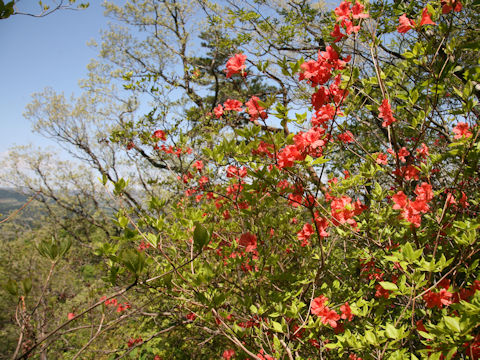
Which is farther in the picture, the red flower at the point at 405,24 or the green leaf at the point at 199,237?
the red flower at the point at 405,24

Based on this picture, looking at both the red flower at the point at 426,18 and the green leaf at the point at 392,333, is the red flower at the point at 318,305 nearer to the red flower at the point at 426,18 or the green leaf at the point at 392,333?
the green leaf at the point at 392,333

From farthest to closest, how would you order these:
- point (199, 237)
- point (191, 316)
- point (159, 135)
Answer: point (159, 135) → point (191, 316) → point (199, 237)

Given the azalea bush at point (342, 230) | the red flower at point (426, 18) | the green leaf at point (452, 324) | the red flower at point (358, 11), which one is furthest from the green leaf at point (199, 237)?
the red flower at point (426, 18)

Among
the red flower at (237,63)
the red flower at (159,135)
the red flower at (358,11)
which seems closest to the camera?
the red flower at (358,11)

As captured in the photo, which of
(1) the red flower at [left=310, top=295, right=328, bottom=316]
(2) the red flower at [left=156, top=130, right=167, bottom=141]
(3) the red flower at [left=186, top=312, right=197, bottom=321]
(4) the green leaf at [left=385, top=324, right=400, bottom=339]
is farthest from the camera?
(2) the red flower at [left=156, top=130, right=167, bottom=141]

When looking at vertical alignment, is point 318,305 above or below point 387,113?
below

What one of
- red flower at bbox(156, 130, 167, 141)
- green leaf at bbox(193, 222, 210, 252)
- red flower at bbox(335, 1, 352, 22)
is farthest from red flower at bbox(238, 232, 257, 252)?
red flower at bbox(156, 130, 167, 141)

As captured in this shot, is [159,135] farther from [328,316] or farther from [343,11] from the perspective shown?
[328,316]

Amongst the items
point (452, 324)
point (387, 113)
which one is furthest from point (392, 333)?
point (387, 113)

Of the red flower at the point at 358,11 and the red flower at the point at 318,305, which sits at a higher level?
the red flower at the point at 358,11

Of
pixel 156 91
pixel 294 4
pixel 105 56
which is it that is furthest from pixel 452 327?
pixel 105 56

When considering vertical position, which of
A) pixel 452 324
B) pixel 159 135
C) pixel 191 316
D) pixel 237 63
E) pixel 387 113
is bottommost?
pixel 191 316

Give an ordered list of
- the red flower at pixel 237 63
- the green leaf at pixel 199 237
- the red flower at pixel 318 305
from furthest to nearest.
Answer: the red flower at pixel 237 63 → the red flower at pixel 318 305 → the green leaf at pixel 199 237

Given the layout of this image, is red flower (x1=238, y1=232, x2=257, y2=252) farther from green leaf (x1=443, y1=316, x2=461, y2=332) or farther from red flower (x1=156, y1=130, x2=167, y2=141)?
red flower (x1=156, y1=130, x2=167, y2=141)
